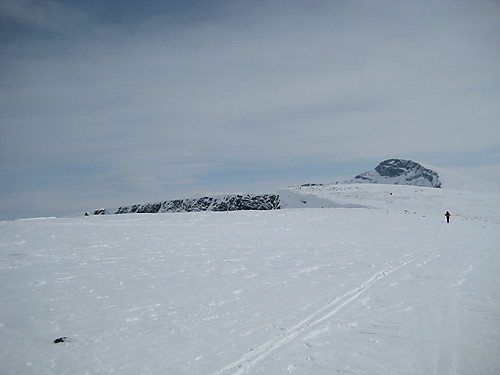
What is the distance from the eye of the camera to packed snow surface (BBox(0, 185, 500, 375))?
529cm

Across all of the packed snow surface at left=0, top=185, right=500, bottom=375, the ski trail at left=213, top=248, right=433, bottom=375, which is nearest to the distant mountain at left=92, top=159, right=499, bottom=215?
the packed snow surface at left=0, top=185, right=500, bottom=375

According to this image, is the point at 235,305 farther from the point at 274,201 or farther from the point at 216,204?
the point at 216,204

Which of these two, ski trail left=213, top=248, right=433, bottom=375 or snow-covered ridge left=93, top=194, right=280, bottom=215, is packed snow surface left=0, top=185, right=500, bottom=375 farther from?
snow-covered ridge left=93, top=194, right=280, bottom=215

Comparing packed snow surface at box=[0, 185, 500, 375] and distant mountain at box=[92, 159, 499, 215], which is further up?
distant mountain at box=[92, 159, 499, 215]

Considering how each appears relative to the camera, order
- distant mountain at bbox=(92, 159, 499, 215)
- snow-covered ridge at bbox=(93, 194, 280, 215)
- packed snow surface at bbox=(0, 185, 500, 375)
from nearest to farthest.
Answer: packed snow surface at bbox=(0, 185, 500, 375)
distant mountain at bbox=(92, 159, 499, 215)
snow-covered ridge at bbox=(93, 194, 280, 215)

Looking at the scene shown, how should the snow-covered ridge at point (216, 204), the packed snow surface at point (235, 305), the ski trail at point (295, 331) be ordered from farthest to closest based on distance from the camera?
the snow-covered ridge at point (216, 204)
the packed snow surface at point (235, 305)
the ski trail at point (295, 331)

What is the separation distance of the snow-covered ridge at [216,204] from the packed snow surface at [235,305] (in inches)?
1856

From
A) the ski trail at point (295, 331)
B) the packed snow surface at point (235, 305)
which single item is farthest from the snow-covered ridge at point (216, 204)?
the ski trail at point (295, 331)

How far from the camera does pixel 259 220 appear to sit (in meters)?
25.6

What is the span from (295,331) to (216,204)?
291 ft

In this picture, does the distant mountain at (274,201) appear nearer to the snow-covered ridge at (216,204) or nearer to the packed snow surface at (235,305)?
the snow-covered ridge at (216,204)

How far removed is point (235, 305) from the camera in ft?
26.2

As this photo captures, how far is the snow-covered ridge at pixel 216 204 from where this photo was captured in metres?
74.2

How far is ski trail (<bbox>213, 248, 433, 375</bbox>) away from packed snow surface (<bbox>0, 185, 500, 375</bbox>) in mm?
35
